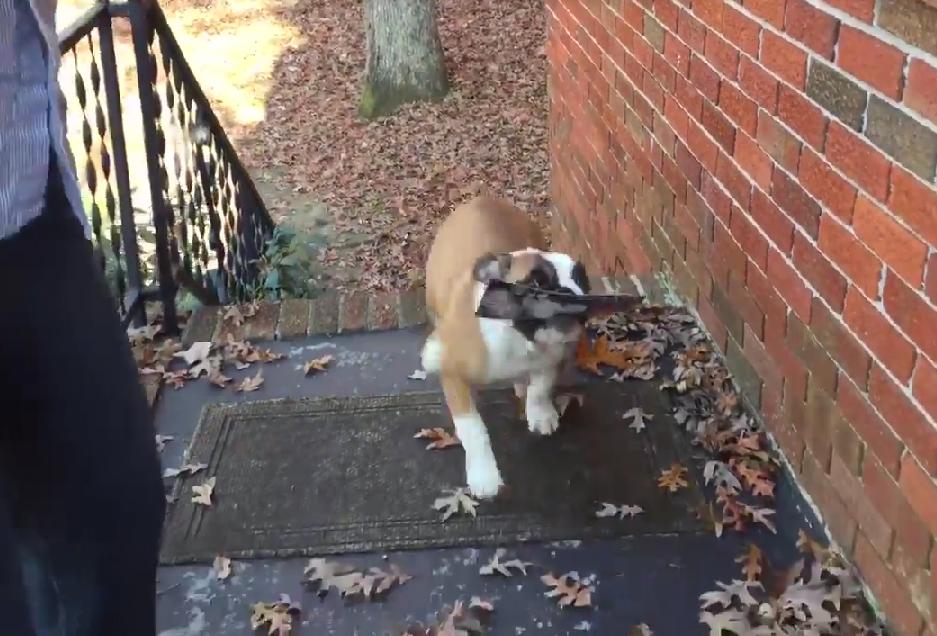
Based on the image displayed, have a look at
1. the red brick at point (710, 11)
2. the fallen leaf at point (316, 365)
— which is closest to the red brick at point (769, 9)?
the red brick at point (710, 11)

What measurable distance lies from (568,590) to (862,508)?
0.76 m

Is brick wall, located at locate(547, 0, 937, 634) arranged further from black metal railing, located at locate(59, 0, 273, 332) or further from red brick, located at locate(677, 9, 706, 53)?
black metal railing, located at locate(59, 0, 273, 332)

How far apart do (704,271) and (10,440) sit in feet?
8.33

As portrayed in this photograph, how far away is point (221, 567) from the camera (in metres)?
2.80

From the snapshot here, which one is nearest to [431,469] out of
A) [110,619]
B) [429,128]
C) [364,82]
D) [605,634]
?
[605,634]

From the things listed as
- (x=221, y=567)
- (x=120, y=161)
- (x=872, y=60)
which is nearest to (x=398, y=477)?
(x=221, y=567)

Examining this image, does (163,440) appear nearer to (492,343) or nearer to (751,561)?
(492,343)

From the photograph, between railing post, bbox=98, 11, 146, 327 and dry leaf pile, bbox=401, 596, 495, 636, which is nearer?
dry leaf pile, bbox=401, 596, 495, 636

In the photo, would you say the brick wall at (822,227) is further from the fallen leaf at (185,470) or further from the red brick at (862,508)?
the fallen leaf at (185,470)

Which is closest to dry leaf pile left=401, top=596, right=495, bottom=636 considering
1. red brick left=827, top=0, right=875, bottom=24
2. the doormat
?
the doormat

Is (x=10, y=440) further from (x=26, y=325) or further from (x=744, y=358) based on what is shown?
(x=744, y=358)

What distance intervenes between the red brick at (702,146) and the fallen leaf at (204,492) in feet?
6.40

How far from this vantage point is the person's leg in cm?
171

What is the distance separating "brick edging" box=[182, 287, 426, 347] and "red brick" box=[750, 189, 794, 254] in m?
1.58
